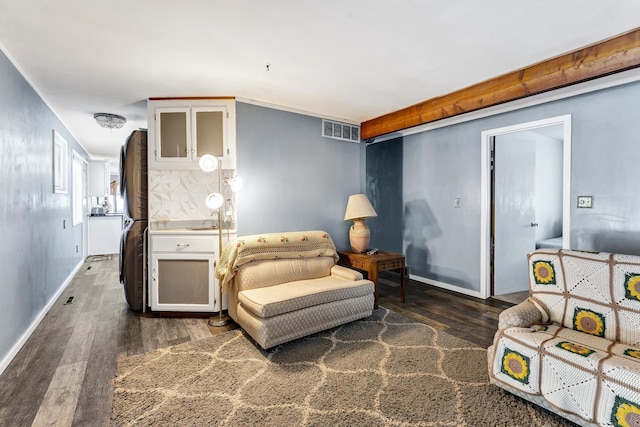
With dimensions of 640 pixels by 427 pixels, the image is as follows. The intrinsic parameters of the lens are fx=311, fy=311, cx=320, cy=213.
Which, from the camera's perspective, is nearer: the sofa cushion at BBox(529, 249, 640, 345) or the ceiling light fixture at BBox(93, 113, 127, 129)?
the sofa cushion at BBox(529, 249, 640, 345)

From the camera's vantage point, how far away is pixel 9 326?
2.33m

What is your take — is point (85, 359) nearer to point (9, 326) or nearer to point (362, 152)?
point (9, 326)

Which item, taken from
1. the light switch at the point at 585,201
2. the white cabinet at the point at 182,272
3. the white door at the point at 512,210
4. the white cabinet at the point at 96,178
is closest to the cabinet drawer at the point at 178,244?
the white cabinet at the point at 182,272

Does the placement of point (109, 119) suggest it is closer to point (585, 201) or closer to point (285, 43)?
point (285, 43)

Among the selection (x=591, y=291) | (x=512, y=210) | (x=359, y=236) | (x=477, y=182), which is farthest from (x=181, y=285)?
(x=512, y=210)

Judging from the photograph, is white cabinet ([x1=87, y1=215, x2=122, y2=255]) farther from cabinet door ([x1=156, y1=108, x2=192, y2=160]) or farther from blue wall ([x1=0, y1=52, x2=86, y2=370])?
cabinet door ([x1=156, y1=108, x2=192, y2=160])

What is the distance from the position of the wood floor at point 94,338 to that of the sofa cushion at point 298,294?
0.59 metres

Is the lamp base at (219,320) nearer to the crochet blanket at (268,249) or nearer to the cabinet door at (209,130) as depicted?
the crochet blanket at (268,249)

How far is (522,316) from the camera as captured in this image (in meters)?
2.02

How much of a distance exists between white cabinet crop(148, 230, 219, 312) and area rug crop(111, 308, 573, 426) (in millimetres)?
656

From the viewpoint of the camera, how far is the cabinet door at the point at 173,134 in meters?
3.27

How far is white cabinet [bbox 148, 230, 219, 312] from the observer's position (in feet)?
10.6

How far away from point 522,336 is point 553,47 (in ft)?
6.92

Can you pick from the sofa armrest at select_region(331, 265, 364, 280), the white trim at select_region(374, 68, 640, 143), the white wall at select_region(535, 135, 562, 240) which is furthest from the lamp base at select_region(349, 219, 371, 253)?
the white wall at select_region(535, 135, 562, 240)
